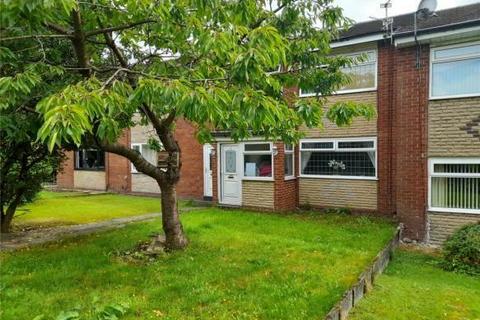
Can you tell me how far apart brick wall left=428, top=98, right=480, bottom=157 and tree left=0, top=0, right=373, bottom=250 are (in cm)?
358

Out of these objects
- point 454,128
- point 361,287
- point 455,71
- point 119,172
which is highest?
point 455,71

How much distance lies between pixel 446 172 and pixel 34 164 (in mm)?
10162

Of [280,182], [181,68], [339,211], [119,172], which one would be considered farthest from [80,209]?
[181,68]

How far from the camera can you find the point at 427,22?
420 inches

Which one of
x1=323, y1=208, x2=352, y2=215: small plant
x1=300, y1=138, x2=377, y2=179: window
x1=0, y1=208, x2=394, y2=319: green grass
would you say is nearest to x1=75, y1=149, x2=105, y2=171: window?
x1=300, y1=138, x2=377, y2=179: window

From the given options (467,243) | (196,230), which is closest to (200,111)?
(196,230)

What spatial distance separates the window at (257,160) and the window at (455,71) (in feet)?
16.7

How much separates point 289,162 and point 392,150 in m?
3.24

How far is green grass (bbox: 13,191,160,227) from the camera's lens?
11062 millimetres

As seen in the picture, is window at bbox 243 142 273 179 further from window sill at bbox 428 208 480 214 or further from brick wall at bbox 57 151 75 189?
brick wall at bbox 57 151 75 189

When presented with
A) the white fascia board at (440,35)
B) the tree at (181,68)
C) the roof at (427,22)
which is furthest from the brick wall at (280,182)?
the tree at (181,68)

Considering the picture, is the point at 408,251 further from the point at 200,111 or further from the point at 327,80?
the point at 200,111

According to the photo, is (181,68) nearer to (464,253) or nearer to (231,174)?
(464,253)

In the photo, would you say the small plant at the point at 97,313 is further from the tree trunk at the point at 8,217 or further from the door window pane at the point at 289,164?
the door window pane at the point at 289,164
